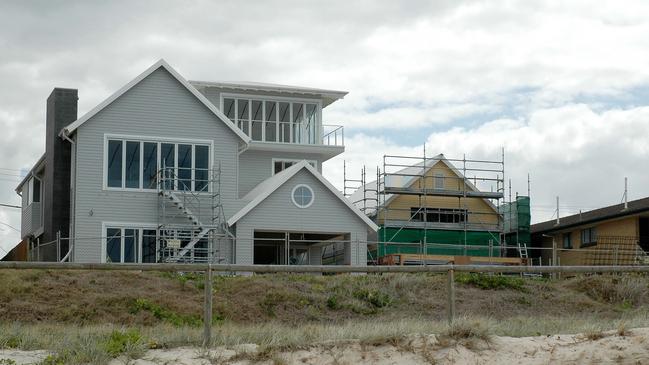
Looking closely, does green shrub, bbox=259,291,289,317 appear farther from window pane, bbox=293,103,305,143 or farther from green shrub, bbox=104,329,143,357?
window pane, bbox=293,103,305,143

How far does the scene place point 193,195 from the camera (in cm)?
3809

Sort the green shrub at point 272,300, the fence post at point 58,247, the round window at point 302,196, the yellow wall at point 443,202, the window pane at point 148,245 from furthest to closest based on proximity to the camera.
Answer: the yellow wall at point 443,202 → the round window at point 302,196 → the window pane at point 148,245 → the fence post at point 58,247 → the green shrub at point 272,300

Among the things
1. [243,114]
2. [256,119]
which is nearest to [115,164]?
[243,114]

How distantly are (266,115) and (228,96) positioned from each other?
2041 mm

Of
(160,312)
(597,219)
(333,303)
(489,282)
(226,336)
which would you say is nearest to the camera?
(226,336)

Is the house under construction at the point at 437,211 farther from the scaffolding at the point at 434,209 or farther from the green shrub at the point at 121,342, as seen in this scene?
the green shrub at the point at 121,342

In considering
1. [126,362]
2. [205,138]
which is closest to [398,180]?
[205,138]

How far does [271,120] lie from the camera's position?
4572 cm

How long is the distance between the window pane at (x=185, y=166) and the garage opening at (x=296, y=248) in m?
3.87

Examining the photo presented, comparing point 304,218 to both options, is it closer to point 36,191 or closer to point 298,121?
point 298,121

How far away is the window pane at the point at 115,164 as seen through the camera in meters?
37.2

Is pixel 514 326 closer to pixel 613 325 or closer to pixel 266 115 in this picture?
pixel 613 325

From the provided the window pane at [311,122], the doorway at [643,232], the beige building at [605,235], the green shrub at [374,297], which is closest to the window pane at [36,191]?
the window pane at [311,122]

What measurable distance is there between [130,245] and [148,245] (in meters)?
0.68
